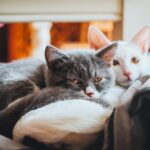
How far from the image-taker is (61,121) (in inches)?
28.3

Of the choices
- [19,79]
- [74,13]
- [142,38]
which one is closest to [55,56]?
[19,79]

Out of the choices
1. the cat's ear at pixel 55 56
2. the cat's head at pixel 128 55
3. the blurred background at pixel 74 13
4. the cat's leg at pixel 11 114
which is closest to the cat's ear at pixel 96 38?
the cat's head at pixel 128 55

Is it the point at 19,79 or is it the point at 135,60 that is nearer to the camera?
the point at 19,79

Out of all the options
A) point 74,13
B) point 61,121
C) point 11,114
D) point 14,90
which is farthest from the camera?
point 74,13

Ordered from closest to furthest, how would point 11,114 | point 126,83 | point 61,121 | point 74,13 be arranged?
point 61,121, point 11,114, point 126,83, point 74,13

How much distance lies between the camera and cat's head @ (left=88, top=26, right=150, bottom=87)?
1.11 m

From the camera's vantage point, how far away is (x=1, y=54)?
11.5ft

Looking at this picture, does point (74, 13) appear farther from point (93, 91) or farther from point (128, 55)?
point (93, 91)

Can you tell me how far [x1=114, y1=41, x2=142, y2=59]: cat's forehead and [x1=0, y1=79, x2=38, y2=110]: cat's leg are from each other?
1.00 feet

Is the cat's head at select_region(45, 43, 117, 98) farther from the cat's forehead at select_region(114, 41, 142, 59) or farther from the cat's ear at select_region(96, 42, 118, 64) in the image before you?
the cat's forehead at select_region(114, 41, 142, 59)

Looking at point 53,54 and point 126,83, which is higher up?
point 53,54

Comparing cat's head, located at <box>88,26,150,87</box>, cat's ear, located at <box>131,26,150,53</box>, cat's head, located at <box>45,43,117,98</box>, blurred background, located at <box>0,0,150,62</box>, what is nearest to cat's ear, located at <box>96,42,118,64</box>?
cat's head, located at <box>45,43,117,98</box>

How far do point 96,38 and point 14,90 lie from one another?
362mm

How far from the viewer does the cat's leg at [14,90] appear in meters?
0.95
